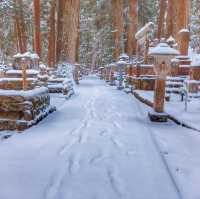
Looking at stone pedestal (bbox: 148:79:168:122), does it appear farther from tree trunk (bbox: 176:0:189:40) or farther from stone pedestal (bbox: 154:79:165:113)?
tree trunk (bbox: 176:0:189:40)

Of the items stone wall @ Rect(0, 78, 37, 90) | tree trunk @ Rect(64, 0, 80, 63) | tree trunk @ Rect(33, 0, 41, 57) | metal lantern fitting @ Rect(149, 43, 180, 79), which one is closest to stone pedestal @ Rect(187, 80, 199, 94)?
metal lantern fitting @ Rect(149, 43, 180, 79)

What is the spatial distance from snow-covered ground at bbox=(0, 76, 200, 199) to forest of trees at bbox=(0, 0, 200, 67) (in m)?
16.2

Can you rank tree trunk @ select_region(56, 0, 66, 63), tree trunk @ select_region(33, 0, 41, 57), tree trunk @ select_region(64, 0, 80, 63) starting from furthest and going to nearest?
tree trunk @ select_region(56, 0, 66, 63)
tree trunk @ select_region(64, 0, 80, 63)
tree trunk @ select_region(33, 0, 41, 57)

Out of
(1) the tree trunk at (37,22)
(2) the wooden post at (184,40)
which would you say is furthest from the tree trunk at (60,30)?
(2) the wooden post at (184,40)

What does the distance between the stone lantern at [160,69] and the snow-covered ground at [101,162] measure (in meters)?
0.49

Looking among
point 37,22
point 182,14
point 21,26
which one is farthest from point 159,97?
point 21,26

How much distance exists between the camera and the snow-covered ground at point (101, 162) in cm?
458

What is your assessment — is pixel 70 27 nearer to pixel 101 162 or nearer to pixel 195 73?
pixel 195 73

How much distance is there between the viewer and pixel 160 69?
989 centimetres

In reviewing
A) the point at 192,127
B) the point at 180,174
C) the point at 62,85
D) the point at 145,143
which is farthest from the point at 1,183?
the point at 62,85

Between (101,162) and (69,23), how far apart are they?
68.3 ft

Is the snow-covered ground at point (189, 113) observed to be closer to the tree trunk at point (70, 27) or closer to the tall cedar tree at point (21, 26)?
the tree trunk at point (70, 27)

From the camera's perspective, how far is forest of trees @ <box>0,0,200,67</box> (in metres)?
25.7

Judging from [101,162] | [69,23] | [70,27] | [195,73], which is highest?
[69,23]
